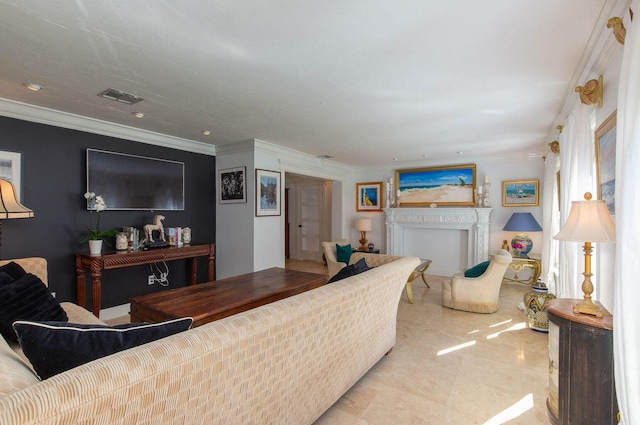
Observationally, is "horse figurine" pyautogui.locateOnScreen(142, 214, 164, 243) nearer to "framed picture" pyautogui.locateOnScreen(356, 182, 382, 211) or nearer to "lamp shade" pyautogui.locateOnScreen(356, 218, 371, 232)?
"lamp shade" pyautogui.locateOnScreen(356, 218, 371, 232)

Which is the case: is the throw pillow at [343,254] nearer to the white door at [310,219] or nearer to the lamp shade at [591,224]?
the white door at [310,219]

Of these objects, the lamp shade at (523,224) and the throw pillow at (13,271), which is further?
the lamp shade at (523,224)

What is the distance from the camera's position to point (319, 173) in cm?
593

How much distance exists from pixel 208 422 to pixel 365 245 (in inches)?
232

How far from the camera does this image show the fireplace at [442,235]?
554 cm

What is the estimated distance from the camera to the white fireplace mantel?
5.51 metres

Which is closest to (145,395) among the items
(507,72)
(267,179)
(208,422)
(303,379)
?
(208,422)

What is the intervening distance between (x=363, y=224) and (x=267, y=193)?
2.76 meters

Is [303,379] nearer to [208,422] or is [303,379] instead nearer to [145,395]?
[208,422]

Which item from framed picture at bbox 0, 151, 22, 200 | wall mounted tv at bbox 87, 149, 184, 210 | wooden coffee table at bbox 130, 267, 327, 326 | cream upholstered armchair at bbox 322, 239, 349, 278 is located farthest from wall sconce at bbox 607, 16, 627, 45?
framed picture at bbox 0, 151, 22, 200

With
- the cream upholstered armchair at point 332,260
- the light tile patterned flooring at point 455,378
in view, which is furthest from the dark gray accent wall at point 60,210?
the light tile patterned flooring at point 455,378

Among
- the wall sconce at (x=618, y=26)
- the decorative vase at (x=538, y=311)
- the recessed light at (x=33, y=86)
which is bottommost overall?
the decorative vase at (x=538, y=311)

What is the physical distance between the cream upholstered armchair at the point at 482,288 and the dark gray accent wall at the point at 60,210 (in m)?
4.07

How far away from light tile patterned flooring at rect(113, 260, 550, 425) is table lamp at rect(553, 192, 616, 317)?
2.75ft
